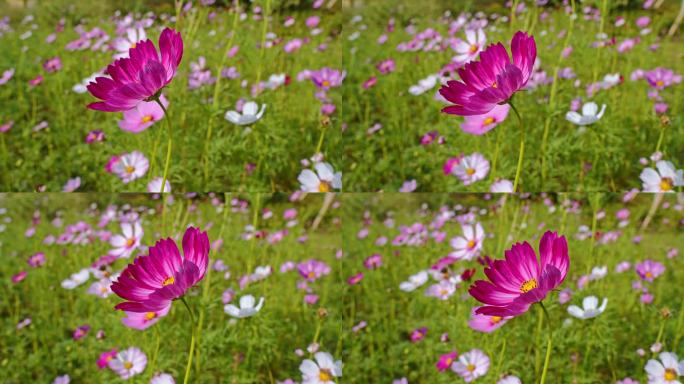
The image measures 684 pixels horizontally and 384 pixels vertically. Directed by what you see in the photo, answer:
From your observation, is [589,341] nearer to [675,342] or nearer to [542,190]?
[675,342]

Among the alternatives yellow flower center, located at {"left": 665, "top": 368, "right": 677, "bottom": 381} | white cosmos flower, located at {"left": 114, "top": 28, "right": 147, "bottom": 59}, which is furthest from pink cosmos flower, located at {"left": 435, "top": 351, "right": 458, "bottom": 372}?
white cosmos flower, located at {"left": 114, "top": 28, "right": 147, "bottom": 59}

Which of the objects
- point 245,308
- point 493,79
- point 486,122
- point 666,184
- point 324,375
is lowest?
point 324,375

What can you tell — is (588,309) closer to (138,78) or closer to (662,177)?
(662,177)

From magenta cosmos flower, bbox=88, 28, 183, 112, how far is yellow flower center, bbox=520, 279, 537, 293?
1.96ft

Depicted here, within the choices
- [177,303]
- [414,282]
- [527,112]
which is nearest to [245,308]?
[177,303]

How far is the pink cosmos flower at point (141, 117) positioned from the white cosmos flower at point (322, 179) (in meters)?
0.33

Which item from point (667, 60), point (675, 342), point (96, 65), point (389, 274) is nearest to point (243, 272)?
point (389, 274)

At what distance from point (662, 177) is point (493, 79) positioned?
60 centimetres

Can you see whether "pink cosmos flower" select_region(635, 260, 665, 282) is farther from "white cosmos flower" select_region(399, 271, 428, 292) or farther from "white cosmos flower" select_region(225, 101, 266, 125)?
"white cosmos flower" select_region(225, 101, 266, 125)

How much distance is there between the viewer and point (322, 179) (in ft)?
4.81

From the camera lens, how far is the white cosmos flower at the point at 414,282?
4.82ft

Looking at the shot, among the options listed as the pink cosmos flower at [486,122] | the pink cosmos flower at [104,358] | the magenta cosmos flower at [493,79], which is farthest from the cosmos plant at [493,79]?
the pink cosmos flower at [104,358]

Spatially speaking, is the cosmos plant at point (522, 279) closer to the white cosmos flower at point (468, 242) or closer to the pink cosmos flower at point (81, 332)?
the white cosmos flower at point (468, 242)

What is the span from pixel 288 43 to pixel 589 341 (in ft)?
2.88
